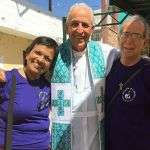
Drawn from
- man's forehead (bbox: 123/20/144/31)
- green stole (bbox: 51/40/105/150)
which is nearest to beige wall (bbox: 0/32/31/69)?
green stole (bbox: 51/40/105/150)

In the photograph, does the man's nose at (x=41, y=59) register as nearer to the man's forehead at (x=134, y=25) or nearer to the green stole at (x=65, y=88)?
the green stole at (x=65, y=88)

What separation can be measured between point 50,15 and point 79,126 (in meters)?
14.0

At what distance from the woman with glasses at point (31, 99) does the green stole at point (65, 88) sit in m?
0.13

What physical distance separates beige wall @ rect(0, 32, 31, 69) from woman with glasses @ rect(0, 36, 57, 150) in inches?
449

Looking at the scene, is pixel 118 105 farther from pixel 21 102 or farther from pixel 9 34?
pixel 9 34

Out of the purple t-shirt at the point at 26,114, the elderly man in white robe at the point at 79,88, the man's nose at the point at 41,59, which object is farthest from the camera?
the elderly man in white robe at the point at 79,88

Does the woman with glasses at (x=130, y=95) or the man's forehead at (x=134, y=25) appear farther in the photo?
the man's forehead at (x=134, y=25)

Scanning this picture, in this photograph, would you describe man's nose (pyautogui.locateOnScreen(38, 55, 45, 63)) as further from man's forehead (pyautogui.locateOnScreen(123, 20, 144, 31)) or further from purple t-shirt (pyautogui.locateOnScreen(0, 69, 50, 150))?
man's forehead (pyautogui.locateOnScreen(123, 20, 144, 31))

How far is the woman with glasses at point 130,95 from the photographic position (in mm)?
3693

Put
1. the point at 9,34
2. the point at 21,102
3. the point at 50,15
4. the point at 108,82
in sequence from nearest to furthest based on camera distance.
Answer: the point at 21,102, the point at 108,82, the point at 9,34, the point at 50,15

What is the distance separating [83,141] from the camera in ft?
13.0

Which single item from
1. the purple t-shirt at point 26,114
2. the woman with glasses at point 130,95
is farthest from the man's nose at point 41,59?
the woman with glasses at point 130,95

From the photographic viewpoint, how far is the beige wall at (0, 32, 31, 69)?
15438 mm

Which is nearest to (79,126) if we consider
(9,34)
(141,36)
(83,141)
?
(83,141)
